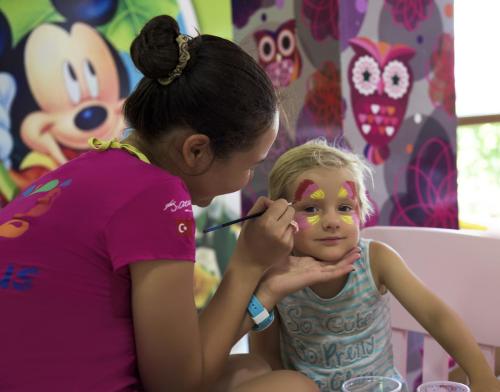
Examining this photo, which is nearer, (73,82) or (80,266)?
(80,266)

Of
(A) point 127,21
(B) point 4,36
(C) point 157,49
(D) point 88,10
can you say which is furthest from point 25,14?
(C) point 157,49

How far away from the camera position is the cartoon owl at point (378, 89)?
2.03 meters

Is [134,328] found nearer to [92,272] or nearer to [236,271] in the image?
[92,272]

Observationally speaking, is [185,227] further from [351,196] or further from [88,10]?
[88,10]

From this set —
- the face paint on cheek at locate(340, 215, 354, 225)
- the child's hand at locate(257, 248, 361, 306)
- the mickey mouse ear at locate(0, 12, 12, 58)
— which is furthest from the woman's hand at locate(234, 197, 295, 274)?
the mickey mouse ear at locate(0, 12, 12, 58)

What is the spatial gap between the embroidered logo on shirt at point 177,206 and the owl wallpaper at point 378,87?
4.21 feet

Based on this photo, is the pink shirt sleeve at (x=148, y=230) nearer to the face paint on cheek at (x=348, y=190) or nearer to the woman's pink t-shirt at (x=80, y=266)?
the woman's pink t-shirt at (x=80, y=266)

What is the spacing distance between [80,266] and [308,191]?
467mm

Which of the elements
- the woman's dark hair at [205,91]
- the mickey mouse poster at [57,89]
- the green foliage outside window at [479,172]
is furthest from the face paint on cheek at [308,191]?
the green foliage outside window at [479,172]

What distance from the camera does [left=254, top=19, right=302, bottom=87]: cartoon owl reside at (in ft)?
7.15

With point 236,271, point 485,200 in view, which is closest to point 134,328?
point 236,271

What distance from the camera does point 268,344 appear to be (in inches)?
48.5

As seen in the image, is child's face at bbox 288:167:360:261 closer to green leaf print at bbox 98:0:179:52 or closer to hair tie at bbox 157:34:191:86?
hair tie at bbox 157:34:191:86

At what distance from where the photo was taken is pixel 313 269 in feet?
3.32
